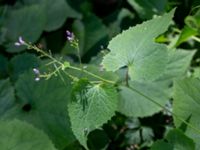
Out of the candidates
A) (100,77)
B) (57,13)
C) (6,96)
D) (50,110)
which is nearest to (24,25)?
(57,13)

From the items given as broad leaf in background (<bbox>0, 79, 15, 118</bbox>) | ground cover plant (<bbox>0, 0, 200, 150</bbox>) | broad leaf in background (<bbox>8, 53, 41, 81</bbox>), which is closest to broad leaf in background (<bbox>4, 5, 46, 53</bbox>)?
ground cover plant (<bbox>0, 0, 200, 150</bbox>)

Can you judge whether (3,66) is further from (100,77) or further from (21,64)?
(100,77)

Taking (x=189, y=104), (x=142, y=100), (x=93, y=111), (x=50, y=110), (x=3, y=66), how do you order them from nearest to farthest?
(x=93, y=111)
(x=189, y=104)
(x=50, y=110)
(x=142, y=100)
(x=3, y=66)

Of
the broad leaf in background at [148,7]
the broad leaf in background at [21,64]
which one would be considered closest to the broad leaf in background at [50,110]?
the broad leaf in background at [21,64]

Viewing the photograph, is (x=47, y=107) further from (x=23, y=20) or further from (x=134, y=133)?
(x=23, y=20)

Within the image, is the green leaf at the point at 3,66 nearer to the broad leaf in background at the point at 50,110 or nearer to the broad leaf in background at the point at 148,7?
the broad leaf in background at the point at 50,110

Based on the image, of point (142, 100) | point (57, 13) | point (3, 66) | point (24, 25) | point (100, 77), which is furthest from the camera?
point (57, 13)
